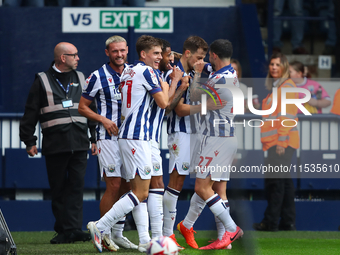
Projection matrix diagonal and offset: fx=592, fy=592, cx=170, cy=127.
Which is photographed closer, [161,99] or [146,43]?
[161,99]

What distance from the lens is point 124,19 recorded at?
8242 millimetres

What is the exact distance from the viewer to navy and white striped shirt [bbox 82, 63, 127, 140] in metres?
5.43

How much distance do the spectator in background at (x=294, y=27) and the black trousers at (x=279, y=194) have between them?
307cm

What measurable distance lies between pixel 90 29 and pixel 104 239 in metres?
4.20

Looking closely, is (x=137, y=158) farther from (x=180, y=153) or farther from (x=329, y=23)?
(x=329, y=23)

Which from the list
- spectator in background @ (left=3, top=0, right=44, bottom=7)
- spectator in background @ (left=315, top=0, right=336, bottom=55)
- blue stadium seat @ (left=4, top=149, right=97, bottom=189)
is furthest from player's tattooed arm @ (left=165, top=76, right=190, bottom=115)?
spectator in background @ (left=315, top=0, right=336, bottom=55)

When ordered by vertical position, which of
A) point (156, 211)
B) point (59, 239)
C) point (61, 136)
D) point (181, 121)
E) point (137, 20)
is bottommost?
point (59, 239)

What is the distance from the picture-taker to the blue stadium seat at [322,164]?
7320 mm

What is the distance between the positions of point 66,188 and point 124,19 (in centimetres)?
A: 307

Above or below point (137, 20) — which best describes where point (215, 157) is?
below

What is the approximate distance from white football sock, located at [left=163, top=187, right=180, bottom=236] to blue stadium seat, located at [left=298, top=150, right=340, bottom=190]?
234cm

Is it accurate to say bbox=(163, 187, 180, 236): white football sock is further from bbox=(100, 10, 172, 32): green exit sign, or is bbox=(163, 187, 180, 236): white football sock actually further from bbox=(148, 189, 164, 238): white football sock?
bbox=(100, 10, 172, 32): green exit sign

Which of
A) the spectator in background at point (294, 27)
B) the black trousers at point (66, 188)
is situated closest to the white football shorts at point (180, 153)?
the black trousers at point (66, 188)

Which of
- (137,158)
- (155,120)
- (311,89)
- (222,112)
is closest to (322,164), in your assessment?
(311,89)
